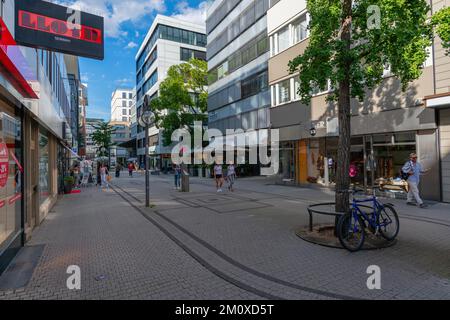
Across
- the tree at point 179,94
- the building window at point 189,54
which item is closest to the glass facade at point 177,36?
the building window at point 189,54

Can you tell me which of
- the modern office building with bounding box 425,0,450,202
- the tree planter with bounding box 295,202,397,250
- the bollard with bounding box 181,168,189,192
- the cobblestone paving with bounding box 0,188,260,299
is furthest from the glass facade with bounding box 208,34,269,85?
the cobblestone paving with bounding box 0,188,260,299

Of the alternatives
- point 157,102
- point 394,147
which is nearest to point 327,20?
point 394,147

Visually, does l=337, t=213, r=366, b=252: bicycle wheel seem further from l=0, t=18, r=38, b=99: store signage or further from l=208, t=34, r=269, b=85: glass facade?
l=208, t=34, r=269, b=85: glass facade

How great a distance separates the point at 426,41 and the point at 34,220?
10.00m

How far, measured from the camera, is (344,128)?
6652mm

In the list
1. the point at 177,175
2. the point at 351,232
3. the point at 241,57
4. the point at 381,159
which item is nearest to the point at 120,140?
the point at 241,57

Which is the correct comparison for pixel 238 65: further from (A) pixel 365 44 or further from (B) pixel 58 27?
(A) pixel 365 44

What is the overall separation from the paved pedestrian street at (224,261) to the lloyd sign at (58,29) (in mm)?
4556

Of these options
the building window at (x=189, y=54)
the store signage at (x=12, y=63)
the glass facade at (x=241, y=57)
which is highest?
the building window at (x=189, y=54)

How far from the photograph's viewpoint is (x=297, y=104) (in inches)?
722

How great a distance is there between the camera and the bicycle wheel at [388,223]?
6.21 meters

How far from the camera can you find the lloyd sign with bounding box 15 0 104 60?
263 inches
